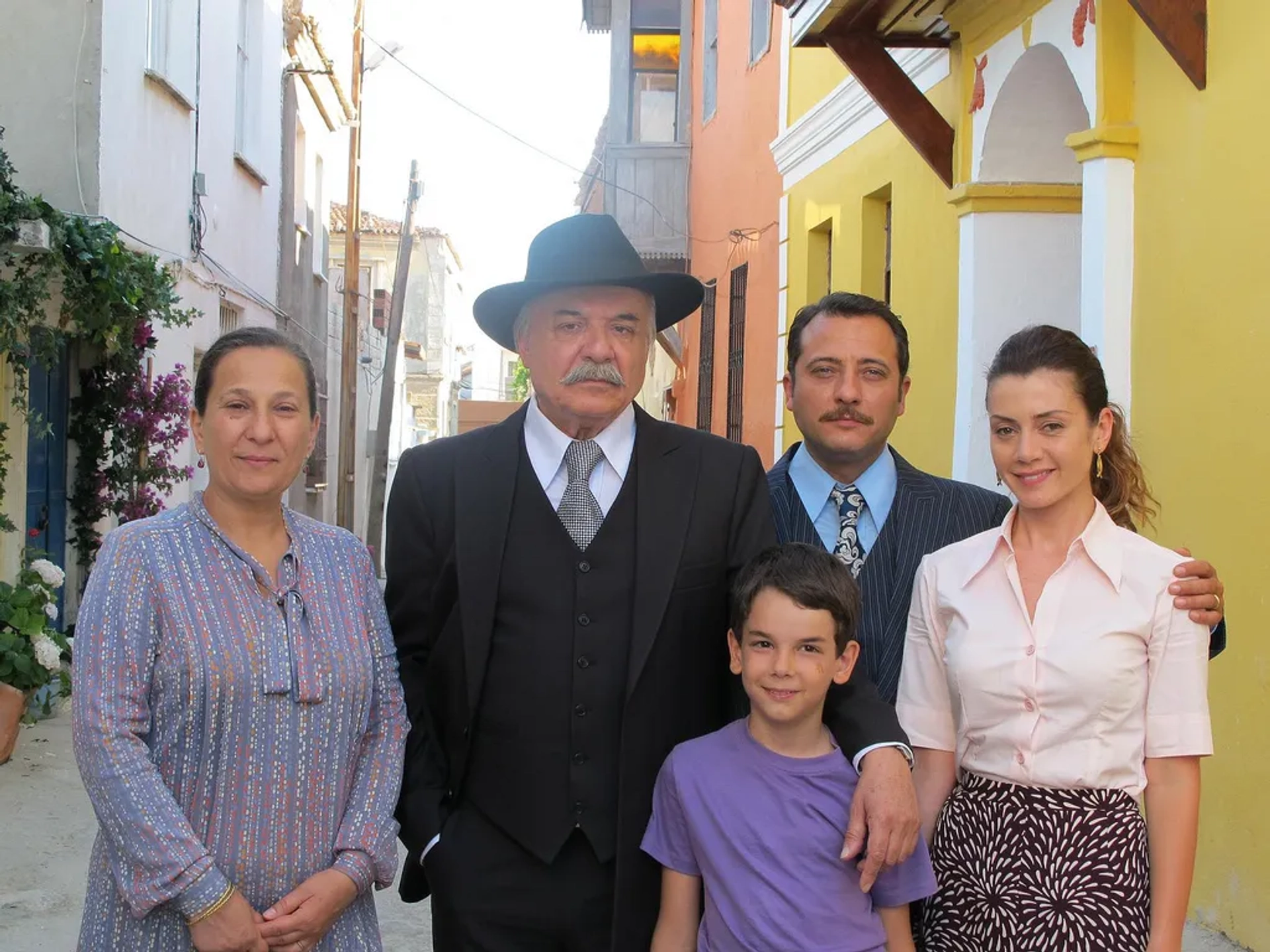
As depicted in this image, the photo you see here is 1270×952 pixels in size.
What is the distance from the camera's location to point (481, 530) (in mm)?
2809

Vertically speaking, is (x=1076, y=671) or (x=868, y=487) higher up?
(x=868, y=487)

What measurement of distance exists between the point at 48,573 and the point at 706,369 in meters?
8.36

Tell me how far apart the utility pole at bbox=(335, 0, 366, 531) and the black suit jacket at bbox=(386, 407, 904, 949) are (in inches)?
615

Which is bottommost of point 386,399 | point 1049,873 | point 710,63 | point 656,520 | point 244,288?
point 1049,873

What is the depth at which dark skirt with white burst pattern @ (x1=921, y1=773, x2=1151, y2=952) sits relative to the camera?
2.36m

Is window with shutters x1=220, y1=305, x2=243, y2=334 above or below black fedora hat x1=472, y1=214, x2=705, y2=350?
above

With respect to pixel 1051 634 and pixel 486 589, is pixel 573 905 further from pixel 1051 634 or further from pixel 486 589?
pixel 1051 634

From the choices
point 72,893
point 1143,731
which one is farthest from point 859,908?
point 72,893

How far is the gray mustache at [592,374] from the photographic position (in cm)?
286

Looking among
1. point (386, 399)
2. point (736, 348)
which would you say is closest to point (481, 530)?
point (736, 348)

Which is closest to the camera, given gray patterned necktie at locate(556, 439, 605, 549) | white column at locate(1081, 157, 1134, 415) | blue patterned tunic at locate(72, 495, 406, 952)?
blue patterned tunic at locate(72, 495, 406, 952)

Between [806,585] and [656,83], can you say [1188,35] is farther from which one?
[656,83]

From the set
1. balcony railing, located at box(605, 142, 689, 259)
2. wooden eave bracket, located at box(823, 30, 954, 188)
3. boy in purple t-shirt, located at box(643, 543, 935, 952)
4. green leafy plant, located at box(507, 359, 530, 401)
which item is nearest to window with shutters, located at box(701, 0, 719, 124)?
balcony railing, located at box(605, 142, 689, 259)

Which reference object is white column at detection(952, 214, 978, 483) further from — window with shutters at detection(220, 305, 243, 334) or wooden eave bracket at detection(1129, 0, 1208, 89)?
window with shutters at detection(220, 305, 243, 334)
